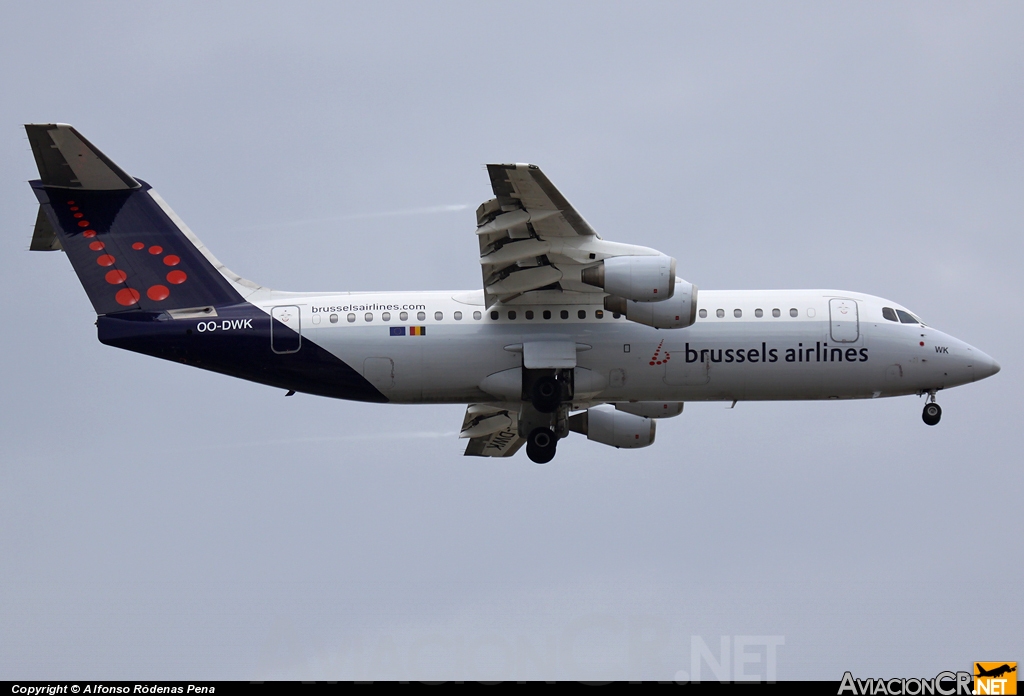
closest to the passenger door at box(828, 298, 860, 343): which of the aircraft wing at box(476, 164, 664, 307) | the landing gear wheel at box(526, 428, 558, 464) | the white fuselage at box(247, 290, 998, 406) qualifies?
the white fuselage at box(247, 290, 998, 406)

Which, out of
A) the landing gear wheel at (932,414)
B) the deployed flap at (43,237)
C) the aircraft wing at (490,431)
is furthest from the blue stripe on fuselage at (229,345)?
the landing gear wheel at (932,414)

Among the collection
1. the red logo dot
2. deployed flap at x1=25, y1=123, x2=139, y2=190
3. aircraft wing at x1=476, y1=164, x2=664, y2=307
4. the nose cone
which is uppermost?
deployed flap at x1=25, y1=123, x2=139, y2=190

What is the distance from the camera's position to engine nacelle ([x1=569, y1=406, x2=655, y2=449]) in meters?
32.6

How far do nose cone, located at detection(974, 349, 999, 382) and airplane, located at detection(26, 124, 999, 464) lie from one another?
0.77ft

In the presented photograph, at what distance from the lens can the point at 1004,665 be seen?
24.3 metres

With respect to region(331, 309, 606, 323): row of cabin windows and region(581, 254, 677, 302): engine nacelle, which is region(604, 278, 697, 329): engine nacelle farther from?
region(331, 309, 606, 323): row of cabin windows

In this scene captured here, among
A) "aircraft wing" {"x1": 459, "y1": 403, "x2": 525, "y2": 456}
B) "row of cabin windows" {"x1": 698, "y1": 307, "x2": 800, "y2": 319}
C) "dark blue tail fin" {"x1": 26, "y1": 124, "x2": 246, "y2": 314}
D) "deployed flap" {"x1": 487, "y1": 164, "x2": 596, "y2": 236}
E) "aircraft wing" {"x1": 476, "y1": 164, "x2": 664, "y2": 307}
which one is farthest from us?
"aircraft wing" {"x1": 459, "y1": 403, "x2": 525, "y2": 456}

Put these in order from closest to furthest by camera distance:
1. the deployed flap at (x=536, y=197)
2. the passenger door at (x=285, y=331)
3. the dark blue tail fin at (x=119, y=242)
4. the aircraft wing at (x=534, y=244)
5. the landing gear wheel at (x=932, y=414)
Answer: the deployed flap at (x=536, y=197) → the aircraft wing at (x=534, y=244) → the passenger door at (x=285, y=331) → the dark blue tail fin at (x=119, y=242) → the landing gear wheel at (x=932, y=414)

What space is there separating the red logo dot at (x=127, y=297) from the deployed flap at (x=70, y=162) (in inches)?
78.7

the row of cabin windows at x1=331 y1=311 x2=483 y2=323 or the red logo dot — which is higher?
the red logo dot

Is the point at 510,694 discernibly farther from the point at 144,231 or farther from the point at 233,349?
the point at 144,231

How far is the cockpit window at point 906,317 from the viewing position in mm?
29672

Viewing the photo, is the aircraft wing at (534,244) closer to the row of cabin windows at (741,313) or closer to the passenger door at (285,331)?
the row of cabin windows at (741,313)

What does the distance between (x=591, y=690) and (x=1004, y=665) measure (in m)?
6.86
